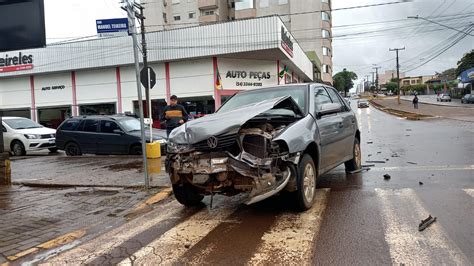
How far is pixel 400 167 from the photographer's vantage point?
29.4 ft

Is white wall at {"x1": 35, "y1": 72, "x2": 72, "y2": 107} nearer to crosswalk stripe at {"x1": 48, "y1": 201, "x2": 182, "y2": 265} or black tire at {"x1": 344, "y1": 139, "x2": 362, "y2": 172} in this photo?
black tire at {"x1": 344, "y1": 139, "x2": 362, "y2": 172}

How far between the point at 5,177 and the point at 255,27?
19788 mm

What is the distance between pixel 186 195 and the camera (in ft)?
20.5

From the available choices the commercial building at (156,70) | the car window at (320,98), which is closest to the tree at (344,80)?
the commercial building at (156,70)

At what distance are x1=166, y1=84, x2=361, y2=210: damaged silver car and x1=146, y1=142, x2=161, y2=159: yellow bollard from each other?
5922 mm

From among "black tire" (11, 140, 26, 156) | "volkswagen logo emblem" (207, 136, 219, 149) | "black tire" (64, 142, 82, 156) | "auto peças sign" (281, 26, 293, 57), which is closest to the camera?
"volkswagen logo emblem" (207, 136, 219, 149)

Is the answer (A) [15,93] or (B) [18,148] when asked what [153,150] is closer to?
(B) [18,148]

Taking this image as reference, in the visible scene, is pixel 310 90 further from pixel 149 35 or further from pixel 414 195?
pixel 149 35

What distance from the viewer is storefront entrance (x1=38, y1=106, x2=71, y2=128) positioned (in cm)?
3244

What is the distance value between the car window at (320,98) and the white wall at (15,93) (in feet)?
103

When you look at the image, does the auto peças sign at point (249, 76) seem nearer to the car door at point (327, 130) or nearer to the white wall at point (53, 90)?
the white wall at point (53, 90)

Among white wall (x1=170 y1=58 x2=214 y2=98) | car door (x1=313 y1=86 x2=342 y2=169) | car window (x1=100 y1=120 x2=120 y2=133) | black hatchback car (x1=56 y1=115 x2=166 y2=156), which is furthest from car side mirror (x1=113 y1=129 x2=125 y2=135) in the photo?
white wall (x1=170 y1=58 x2=214 y2=98)

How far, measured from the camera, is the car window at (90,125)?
1448 centimetres

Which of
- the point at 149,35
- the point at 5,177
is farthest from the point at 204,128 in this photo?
the point at 149,35
